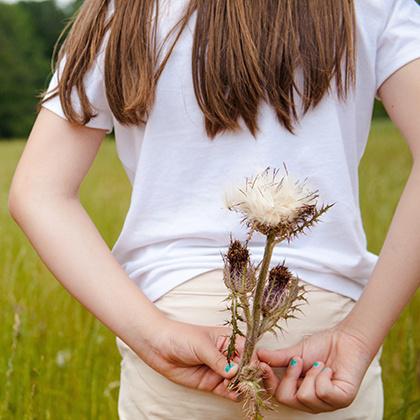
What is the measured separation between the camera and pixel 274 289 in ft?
2.78

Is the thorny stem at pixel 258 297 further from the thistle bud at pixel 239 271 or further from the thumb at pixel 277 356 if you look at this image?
the thumb at pixel 277 356

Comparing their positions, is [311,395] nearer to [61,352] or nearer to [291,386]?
[291,386]

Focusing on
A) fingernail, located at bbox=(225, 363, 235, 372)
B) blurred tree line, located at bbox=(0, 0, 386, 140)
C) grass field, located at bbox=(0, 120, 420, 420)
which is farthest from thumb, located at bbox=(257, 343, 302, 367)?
blurred tree line, located at bbox=(0, 0, 386, 140)

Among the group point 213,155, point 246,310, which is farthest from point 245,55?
point 246,310

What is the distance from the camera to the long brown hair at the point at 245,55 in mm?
1135

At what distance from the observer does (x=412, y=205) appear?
1141 mm

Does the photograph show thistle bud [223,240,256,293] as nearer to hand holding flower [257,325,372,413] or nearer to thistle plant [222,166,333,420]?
thistle plant [222,166,333,420]

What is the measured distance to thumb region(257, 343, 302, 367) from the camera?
1054 mm

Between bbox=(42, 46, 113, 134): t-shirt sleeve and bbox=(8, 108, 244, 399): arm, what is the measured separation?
2 cm

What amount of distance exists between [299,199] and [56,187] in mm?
494

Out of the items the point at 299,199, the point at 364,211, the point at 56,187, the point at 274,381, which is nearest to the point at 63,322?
the point at 56,187

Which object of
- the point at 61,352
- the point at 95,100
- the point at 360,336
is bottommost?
the point at 61,352

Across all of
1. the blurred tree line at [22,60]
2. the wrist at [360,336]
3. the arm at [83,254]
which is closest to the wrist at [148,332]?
the arm at [83,254]

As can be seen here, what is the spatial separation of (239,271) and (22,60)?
29.2 m
